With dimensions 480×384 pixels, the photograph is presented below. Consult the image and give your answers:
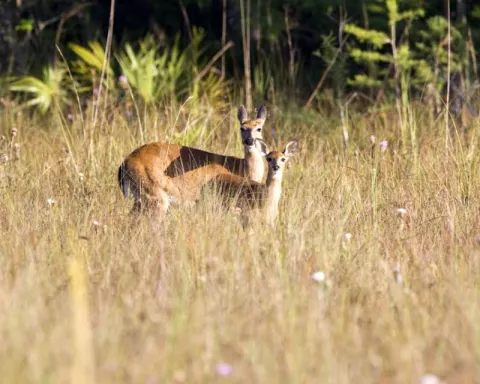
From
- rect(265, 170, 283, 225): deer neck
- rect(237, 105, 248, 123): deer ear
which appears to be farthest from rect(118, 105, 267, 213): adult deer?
rect(265, 170, 283, 225): deer neck

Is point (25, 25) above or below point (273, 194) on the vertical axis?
below

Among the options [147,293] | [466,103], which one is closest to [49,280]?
[147,293]

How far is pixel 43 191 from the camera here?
7.19 meters

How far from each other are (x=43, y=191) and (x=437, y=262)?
290 centimetres

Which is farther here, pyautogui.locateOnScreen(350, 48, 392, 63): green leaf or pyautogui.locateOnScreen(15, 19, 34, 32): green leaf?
pyautogui.locateOnScreen(15, 19, 34, 32): green leaf

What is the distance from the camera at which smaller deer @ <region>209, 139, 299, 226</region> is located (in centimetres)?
690

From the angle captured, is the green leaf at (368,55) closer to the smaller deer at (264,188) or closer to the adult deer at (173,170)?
the adult deer at (173,170)

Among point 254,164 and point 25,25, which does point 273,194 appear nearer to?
point 254,164

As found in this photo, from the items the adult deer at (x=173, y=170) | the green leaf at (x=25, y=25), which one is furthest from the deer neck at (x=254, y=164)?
the green leaf at (x=25, y=25)

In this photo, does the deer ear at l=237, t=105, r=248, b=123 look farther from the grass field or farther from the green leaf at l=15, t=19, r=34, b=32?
the green leaf at l=15, t=19, r=34, b=32

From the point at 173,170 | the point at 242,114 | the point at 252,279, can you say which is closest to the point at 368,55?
the point at 242,114

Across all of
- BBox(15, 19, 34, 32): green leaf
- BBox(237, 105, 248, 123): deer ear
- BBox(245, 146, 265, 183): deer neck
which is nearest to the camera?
BBox(245, 146, 265, 183): deer neck

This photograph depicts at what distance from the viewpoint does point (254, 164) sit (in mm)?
7855

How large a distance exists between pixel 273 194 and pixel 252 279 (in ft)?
7.22
